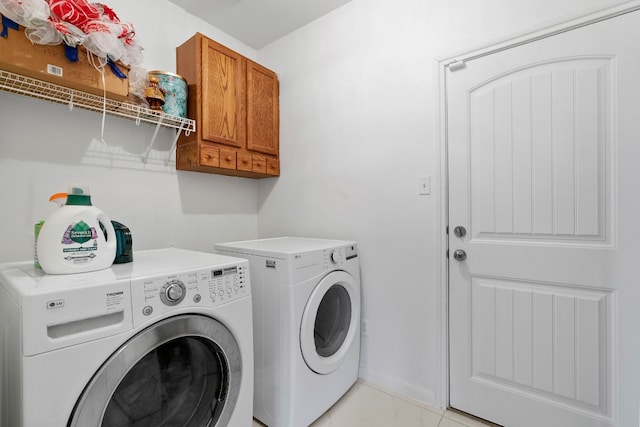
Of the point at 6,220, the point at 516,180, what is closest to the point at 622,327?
the point at 516,180

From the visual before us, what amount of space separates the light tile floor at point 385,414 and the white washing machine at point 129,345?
1.97ft

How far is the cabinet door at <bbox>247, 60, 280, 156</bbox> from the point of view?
6.88 feet

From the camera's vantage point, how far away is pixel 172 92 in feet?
5.57

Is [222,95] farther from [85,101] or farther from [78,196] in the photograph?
[78,196]

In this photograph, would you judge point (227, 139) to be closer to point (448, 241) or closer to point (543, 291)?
point (448, 241)

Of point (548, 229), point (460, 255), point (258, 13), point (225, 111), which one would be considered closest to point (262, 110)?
point (225, 111)

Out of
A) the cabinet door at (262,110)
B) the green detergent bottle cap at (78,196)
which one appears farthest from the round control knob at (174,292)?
the cabinet door at (262,110)

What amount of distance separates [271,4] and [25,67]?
4.63ft

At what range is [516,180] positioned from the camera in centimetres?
144

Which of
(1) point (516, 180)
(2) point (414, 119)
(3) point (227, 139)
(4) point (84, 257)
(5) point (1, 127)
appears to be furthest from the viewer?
(3) point (227, 139)

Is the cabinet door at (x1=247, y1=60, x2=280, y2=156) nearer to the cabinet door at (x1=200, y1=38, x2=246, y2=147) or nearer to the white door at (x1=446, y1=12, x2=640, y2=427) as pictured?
the cabinet door at (x1=200, y1=38, x2=246, y2=147)

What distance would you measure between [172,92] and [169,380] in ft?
4.84

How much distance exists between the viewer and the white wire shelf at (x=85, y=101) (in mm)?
1260

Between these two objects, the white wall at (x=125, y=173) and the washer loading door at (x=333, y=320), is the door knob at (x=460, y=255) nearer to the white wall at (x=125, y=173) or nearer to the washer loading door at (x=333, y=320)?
the washer loading door at (x=333, y=320)
